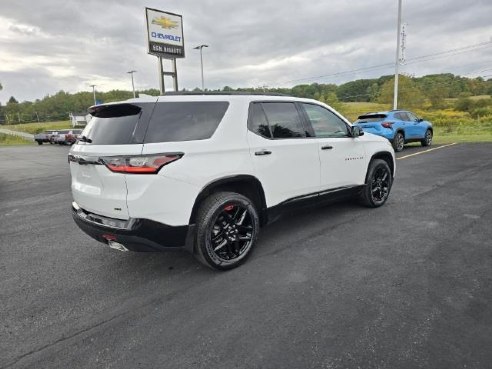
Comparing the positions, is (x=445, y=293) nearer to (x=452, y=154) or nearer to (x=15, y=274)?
(x=15, y=274)

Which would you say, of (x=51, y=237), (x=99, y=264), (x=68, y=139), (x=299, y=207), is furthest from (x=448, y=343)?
(x=68, y=139)

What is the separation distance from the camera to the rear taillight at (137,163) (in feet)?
9.20

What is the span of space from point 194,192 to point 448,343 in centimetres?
225

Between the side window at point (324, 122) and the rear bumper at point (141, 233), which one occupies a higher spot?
the side window at point (324, 122)

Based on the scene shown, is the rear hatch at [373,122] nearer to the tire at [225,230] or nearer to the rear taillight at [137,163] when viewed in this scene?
the tire at [225,230]

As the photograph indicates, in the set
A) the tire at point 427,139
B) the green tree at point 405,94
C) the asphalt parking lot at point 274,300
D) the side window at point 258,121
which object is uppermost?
the green tree at point 405,94

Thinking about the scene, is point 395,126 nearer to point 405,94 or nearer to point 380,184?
point 380,184

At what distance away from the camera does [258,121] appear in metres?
3.71

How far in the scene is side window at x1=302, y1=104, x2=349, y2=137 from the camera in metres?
4.37

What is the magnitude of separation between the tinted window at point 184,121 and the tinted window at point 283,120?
677mm

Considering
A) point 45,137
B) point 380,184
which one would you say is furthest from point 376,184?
point 45,137

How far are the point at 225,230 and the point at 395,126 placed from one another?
11422 mm

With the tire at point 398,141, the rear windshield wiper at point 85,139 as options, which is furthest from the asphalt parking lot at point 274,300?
the tire at point 398,141

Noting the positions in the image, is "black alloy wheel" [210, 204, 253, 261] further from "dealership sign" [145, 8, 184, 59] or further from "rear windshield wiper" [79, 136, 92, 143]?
"dealership sign" [145, 8, 184, 59]
